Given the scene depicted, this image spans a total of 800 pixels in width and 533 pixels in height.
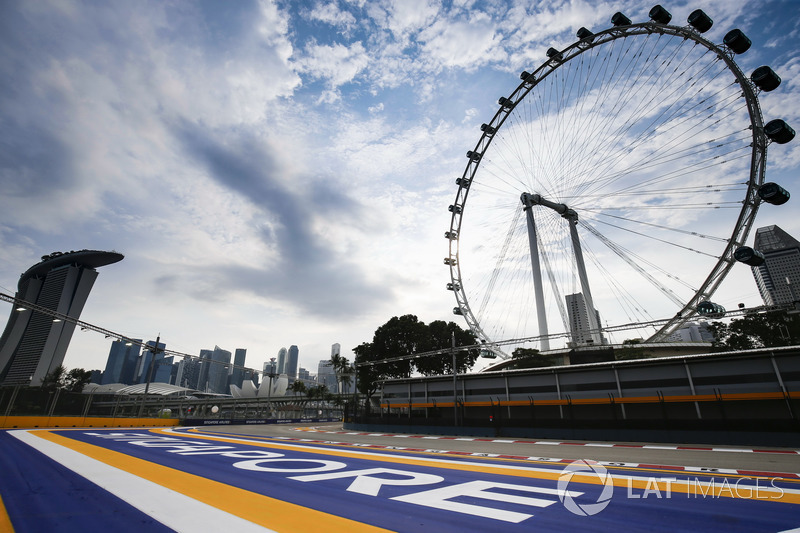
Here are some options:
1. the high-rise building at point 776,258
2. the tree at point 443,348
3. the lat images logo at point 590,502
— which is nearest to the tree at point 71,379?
the tree at point 443,348

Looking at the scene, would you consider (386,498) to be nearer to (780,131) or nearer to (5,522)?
(5,522)

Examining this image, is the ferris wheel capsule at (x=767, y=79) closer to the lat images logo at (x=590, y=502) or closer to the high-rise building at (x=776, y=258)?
the lat images logo at (x=590, y=502)

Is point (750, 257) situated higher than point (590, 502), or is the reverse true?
point (750, 257)

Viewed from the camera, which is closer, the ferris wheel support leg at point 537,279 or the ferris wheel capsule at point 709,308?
the ferris wheel capsule at point 709,308

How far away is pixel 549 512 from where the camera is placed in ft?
16.5

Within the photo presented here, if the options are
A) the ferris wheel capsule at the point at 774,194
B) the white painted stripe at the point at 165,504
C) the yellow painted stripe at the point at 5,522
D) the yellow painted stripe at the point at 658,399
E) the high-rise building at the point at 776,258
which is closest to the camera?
the yellow painted stripe at the point at 5,522

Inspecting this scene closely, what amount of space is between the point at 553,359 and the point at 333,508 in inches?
3245

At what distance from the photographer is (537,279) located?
1545 inches

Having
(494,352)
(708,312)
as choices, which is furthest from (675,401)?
(494,352)

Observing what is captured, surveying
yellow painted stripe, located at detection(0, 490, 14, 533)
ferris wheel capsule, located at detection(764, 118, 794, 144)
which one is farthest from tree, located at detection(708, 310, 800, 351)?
yellow painted stripe, located at detection(0, 490, 14, 533)

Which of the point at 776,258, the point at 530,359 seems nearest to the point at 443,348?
the point at 530,359

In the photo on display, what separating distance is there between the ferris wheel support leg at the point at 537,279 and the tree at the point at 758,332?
3219cm

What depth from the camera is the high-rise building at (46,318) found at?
524 ft

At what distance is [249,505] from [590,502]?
5.42 metres
